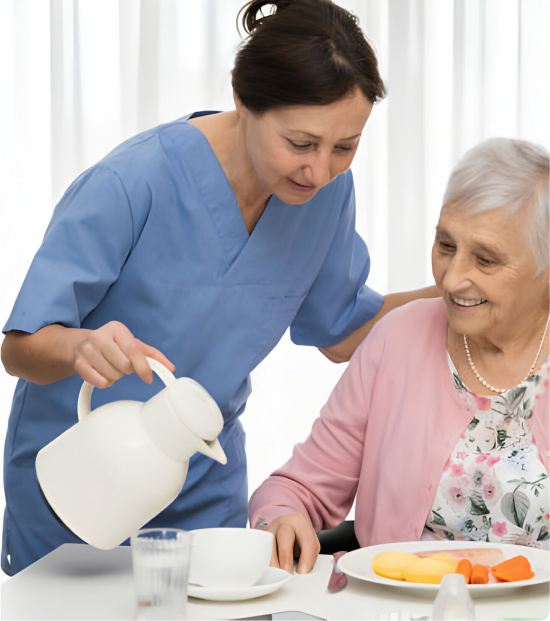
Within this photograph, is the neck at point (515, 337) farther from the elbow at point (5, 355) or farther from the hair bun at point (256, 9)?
the elbow at point (5, 355)

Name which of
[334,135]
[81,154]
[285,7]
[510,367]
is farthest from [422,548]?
[81,154]

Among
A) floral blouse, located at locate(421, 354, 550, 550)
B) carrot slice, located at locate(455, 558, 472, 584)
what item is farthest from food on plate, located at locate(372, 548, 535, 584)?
floral blouse, located at locate(421, 354, 550, 550)

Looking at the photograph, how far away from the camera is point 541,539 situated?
124 centimetres

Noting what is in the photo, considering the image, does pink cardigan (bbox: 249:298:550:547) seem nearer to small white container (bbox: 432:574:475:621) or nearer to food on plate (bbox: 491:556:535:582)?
food on plate (bbox: 491:556:535:582)

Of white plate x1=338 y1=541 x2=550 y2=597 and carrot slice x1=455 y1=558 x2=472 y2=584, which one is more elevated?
carrot slice x1=455 y1=558 x2=472 y2=584

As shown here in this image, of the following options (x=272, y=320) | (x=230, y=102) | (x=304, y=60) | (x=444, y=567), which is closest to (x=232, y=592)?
(x=444, y=567)

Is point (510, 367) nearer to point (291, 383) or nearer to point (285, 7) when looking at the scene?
point (285, 7)

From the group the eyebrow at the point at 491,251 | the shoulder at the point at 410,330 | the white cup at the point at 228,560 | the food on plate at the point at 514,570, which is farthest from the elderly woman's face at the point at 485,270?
the white cup at the point at 228,560

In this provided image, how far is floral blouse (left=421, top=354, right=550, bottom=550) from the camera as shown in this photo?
1.23 meters

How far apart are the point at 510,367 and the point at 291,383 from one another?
161cm

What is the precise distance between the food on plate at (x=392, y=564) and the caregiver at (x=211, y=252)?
1.23ft

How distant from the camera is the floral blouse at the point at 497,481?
4.04ft

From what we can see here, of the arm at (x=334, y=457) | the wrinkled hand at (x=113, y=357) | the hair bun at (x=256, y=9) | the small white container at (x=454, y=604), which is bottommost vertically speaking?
the arm at (x=334, y=457)

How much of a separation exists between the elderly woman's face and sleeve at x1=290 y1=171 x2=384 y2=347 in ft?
0.95
